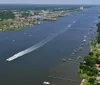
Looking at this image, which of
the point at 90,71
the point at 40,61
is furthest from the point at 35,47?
the point at 90,71

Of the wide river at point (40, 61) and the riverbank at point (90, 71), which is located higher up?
the riverbank at point (90, 71)

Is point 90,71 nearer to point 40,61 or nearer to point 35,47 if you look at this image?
point 40,61

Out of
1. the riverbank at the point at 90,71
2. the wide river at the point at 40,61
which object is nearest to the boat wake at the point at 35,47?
the wide river at the point at 40,61

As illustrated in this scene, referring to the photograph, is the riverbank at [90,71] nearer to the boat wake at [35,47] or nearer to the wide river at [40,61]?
the wide river at [40,61]

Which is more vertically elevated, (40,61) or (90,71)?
(90,71)

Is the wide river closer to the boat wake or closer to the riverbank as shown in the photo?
the boat wake

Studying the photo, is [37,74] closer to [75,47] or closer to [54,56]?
[54,56]

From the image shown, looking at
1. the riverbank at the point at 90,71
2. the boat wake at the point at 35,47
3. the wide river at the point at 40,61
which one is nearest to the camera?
the riverbank at the point at 90,71

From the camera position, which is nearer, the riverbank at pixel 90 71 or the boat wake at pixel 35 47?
the riverbank at pixel 90 71

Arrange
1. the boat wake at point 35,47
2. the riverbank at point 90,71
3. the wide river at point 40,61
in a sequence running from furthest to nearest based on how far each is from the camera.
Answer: the boat wake at point 35,47
the wide river at point 40,61
the riverbank at point 90,71

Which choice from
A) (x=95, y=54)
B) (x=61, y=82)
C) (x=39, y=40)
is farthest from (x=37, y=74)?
(x=39, y=40)

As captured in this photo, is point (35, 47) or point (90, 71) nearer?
point (90, 71)

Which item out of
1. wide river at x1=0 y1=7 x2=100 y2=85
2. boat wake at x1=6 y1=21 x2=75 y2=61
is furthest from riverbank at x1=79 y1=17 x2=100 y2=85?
boat wake at x1=6 y1=21 x2=75 y2=61

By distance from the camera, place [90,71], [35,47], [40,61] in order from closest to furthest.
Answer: [90,71] < [40,61] < [35,47]
